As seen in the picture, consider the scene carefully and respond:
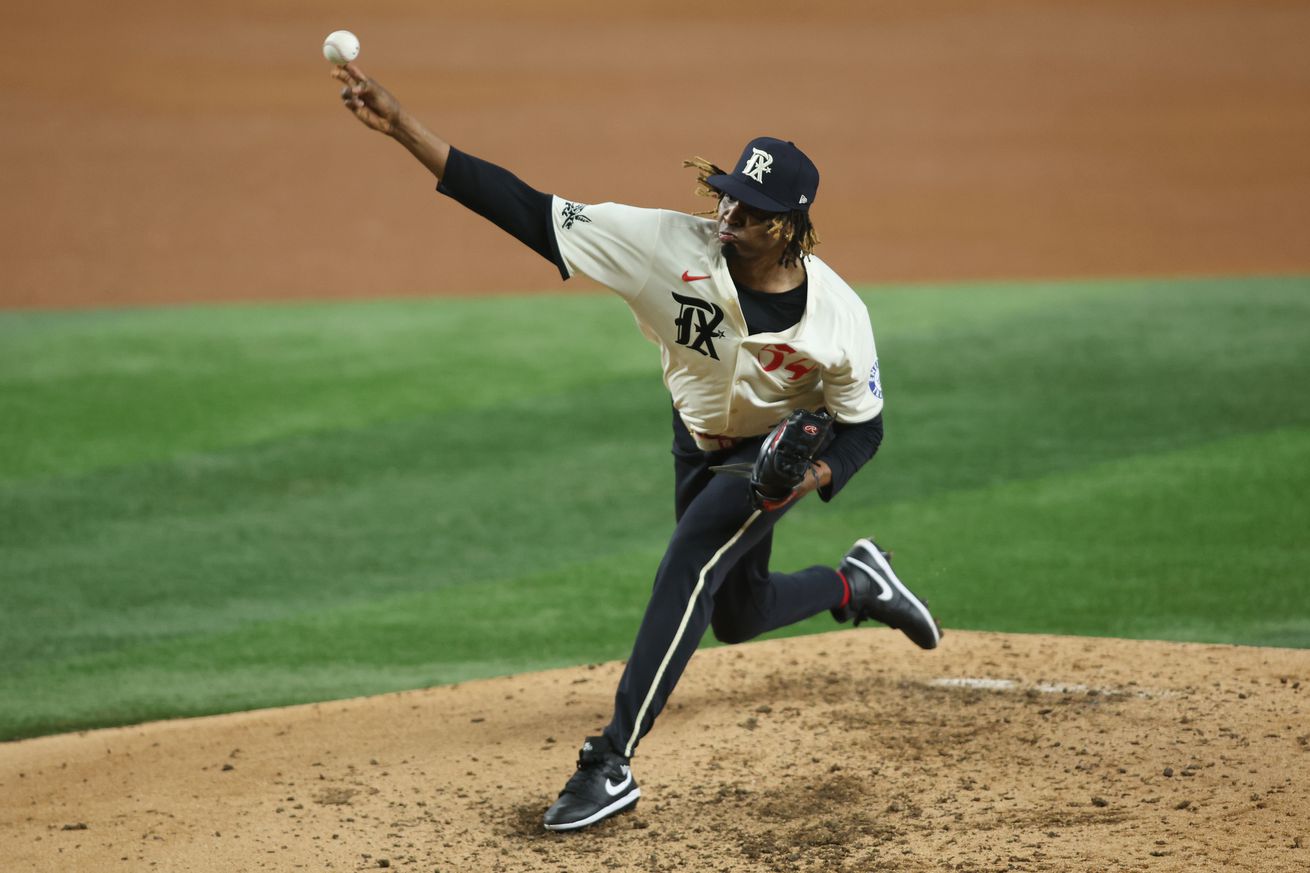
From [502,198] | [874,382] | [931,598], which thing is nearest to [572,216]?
[502,198]

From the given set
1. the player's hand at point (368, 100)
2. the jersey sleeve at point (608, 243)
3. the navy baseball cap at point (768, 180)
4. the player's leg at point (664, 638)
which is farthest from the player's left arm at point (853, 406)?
the player's hand at point (368, 100)

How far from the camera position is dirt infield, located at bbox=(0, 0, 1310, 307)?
13.2 m

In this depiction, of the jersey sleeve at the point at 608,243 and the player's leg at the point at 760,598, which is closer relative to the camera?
the jersey sleeve at the point at 608,243

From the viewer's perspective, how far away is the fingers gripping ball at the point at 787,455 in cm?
401

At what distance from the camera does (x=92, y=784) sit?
180 inches

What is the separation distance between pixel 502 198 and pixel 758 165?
0.68 meters

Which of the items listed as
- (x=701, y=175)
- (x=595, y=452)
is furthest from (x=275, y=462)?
(x=701, y=175)

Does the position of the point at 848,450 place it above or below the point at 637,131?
below

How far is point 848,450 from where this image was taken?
14.1 ft

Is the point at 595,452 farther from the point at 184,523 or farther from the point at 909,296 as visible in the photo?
the point at 909,296

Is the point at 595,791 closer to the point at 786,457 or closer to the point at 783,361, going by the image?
the point at 786,457

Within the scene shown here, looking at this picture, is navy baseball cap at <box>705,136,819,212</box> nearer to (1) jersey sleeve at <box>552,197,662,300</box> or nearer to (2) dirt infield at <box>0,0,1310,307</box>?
(1) jersey sleeve at <box>552,197,662,300</box>

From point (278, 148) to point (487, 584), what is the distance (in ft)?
32.4

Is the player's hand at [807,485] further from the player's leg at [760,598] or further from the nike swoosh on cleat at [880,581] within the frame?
the nike swoosh on cleat at [880,581]
